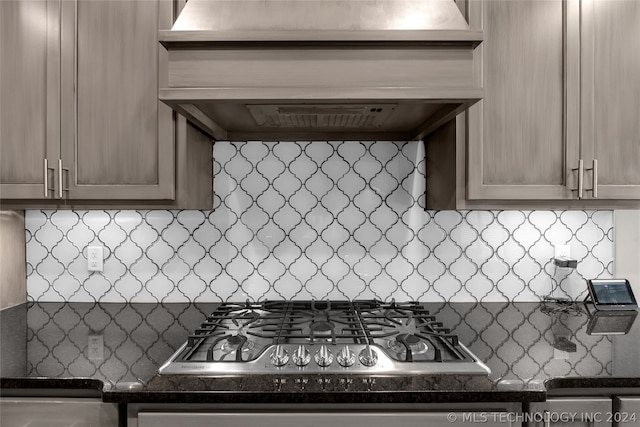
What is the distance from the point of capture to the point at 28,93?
1.44m

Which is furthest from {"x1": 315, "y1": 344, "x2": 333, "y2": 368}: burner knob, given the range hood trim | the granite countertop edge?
the range hood trim

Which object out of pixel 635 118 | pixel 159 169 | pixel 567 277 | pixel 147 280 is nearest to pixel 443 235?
pixel 567 277

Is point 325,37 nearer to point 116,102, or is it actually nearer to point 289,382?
point 116,102

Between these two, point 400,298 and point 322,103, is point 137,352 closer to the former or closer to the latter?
point 322,103

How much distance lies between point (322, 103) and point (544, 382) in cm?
95

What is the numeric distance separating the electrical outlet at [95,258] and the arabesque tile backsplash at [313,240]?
0.03 metres

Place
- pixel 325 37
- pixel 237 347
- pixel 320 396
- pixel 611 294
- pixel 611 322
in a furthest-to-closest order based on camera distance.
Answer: pixel 611 294, pixel 611 322, pixel 237 347, pixel 325 37, pixel 320 396

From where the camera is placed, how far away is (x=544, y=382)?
1.07 meters

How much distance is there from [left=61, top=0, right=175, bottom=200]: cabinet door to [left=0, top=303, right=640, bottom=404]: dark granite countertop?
487mm

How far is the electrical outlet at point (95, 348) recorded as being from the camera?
123cm

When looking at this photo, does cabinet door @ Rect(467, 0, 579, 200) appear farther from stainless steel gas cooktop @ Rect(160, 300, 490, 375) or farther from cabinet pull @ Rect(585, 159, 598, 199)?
stainless steel gas cooktop @ Rect(160, 300, 490, 375)

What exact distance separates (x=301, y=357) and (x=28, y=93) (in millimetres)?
1271

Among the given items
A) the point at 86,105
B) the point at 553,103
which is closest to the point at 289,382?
the point at 86,105

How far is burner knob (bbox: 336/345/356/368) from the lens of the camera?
3.72 ft
